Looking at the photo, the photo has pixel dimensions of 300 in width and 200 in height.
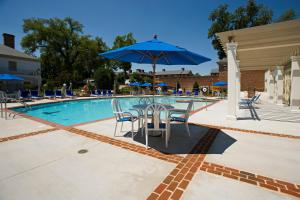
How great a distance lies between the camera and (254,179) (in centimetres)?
254

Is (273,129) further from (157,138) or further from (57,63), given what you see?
(57,63)

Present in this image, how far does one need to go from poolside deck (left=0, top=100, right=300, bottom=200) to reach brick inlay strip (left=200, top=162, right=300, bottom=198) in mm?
14

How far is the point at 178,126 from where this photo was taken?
5.71 metres

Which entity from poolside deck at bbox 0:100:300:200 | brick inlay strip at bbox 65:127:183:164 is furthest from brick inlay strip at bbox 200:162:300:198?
brick inlay strip at bbox 65:127:183:164

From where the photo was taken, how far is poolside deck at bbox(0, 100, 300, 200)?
223 centimetres

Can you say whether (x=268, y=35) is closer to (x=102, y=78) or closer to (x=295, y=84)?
(x=295, y=84)

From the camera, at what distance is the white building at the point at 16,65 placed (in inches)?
892

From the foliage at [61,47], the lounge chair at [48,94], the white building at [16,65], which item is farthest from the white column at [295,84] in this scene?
the foliage at [61,47]

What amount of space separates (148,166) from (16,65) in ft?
96.9

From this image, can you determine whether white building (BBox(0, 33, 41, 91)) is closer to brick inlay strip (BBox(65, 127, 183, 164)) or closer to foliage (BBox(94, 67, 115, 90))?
foliage (BBox(94, 67, 115, 90))

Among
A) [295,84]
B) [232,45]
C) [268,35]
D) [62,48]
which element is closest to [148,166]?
[232,45]

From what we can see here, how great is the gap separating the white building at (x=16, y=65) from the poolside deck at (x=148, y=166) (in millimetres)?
23935

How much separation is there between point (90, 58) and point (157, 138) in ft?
111

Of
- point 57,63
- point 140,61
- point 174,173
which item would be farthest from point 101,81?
point 174,173
